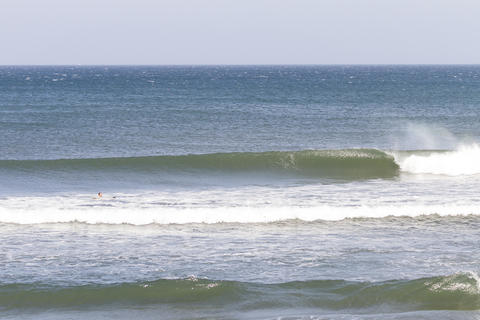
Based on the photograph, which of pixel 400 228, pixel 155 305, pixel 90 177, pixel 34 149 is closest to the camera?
pixel 155 305

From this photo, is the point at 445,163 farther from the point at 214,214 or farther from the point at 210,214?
the point at 210,214

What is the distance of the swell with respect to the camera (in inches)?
1132

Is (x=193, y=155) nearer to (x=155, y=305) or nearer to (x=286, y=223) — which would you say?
(x=286, y=223)

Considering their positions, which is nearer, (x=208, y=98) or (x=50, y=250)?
(x=50, y=250)

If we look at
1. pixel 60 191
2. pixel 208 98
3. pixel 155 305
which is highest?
pixel 208 98

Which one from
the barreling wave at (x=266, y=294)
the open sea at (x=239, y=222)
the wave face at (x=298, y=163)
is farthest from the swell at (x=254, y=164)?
the barreling wave at (x=266, y=294)

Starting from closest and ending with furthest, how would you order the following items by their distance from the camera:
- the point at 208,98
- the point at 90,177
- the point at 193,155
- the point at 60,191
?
1. the point at 60,191
2. the point at 90,177
3. the point at 193,155
4. the point at 208,98

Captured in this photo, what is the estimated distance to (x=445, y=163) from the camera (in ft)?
96.2

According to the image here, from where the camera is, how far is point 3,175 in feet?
90.4

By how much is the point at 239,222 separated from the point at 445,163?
13312 millimetres

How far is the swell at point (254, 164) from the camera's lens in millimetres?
28750

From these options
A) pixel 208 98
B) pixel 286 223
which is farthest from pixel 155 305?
pixel 208 98

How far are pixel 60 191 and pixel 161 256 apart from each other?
9449 millimetres

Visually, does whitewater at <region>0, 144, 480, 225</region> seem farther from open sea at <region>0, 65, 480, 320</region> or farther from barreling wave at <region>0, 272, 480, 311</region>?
barreling wave at <region>0, 272, 480, 311</region>
